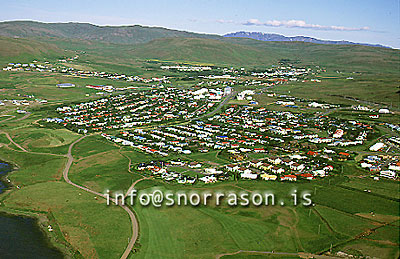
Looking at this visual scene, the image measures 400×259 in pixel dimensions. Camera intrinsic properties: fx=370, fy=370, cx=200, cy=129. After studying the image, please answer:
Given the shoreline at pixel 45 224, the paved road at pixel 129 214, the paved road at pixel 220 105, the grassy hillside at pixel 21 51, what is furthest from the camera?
the grassy hillside at pixel 21 51

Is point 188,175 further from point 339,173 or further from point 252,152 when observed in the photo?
point 339,173

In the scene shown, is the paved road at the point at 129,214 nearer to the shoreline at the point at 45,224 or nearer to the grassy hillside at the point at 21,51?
the shoreline at the point at 45,224

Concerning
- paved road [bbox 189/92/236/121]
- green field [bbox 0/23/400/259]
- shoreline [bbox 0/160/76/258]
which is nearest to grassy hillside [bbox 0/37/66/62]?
paved road [bbox 189/92/236/121]

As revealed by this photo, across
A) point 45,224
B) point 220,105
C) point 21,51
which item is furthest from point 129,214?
point 21,51

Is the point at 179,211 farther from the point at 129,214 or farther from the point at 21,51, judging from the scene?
the point at 21,51

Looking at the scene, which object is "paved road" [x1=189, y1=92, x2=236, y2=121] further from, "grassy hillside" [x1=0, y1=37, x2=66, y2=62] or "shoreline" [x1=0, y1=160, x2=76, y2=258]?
"grassy hillside" [x1=0, y1=37, x2=66, y2=62]

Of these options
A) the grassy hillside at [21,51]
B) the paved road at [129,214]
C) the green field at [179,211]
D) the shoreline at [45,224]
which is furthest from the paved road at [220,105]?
the grassy hillside at [21,51]

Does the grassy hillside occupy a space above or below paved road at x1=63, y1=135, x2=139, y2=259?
above

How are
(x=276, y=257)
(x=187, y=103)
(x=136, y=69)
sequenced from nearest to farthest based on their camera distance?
(x=276, y=257) → (x=187, y=103) → (x=136, y=69)

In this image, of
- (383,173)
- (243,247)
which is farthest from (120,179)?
(383,173)

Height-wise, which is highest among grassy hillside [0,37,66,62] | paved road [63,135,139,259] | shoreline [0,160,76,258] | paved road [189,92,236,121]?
grassy hillside [0,37,66,62]

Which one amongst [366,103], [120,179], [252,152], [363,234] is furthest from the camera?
[366,103]
